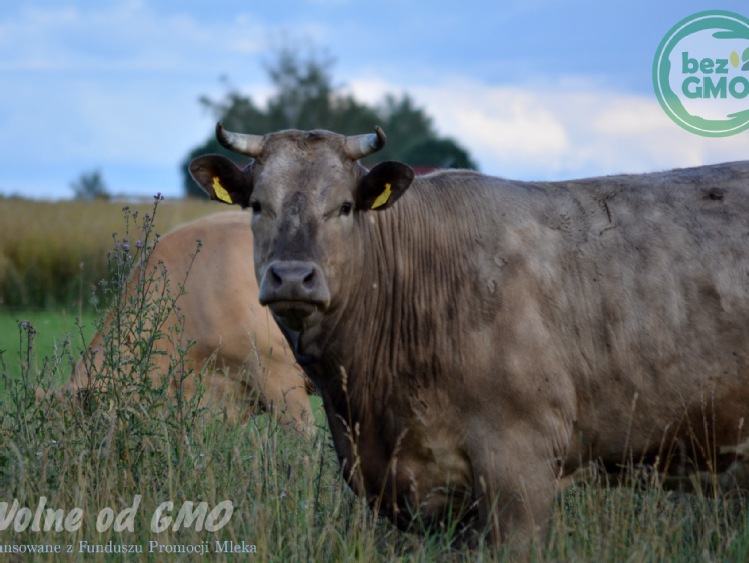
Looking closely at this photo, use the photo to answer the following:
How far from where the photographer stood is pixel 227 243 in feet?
28.0

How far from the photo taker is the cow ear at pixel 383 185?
486 cm

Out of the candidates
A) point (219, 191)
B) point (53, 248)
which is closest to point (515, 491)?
point (219, 191)

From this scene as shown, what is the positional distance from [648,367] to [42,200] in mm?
24671

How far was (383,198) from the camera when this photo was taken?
16.3 ft

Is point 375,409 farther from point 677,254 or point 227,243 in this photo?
point 227,243

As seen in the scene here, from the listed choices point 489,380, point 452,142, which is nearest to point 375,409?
point 489,380

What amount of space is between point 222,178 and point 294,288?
3.67 feet

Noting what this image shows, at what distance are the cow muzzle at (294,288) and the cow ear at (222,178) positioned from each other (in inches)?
33.7

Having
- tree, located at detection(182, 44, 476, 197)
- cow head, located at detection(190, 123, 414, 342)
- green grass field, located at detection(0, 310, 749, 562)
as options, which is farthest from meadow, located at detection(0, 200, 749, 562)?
tree, located at detection(182, 44, 476, 197)

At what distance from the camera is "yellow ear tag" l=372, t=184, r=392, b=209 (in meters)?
4.94

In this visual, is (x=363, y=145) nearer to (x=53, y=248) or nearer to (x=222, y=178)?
(x=222, y=178)

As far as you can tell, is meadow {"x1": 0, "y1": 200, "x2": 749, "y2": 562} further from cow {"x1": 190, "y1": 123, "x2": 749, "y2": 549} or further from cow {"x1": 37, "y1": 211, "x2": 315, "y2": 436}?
cow {"x1": 37, "y1": 211, "x2": 315, "y2": 436}

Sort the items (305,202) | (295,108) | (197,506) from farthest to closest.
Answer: (295,108) < (197,506) < (305,202)

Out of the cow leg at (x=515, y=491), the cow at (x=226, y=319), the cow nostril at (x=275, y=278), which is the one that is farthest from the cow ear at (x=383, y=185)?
the cow at (x=226, y=319)
